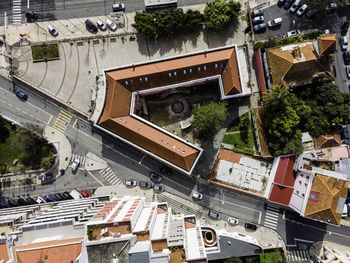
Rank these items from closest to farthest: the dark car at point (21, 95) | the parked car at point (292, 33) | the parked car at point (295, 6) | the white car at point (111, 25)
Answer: the parked car at point (292, 33) → the parked car at point (295, 6) → the white car at point (111, 25) → the dark car at point (21, 95)

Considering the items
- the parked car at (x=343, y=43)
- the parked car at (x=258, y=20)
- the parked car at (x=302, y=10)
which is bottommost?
the parked car at (x=343, y=43)

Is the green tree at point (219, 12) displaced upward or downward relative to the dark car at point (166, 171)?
upward

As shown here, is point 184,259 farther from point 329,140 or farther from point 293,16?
point 293,16

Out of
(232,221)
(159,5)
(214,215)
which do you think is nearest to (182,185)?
(214,215)

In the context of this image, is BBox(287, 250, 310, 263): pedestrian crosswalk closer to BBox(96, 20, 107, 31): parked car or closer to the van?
the van

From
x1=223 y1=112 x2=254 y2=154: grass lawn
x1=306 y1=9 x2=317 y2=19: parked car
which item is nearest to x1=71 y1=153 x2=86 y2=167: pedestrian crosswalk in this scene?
x1=223 y1=112 x2=254 y2=154: grass lawn

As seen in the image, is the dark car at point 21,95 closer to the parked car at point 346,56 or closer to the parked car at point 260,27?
the parked car at point 260,27

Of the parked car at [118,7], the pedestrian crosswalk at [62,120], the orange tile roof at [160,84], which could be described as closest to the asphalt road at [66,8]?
the parked car at [118,7]

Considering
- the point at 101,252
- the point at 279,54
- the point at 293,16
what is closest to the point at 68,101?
the point at 101,252
